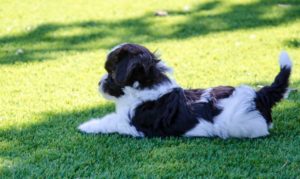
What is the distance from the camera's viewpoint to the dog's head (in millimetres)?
5305

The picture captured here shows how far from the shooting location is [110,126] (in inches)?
220

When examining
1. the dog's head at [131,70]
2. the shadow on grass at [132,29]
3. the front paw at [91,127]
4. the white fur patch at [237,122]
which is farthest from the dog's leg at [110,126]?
the shadow on grass at [132,29]

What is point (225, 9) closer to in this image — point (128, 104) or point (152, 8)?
point (152, 8)

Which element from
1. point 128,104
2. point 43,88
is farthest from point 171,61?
point 128,104

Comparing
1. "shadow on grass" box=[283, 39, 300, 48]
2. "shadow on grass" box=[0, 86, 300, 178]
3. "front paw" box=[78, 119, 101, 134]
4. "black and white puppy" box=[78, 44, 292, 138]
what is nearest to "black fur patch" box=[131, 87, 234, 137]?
"black and white puppy" box=[78, 44, 292, 138]

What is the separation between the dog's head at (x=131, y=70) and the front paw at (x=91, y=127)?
1.07ft

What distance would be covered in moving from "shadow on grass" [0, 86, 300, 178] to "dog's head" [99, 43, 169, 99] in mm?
484

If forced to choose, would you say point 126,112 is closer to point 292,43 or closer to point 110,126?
point 110,126

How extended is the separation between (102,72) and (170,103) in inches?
110

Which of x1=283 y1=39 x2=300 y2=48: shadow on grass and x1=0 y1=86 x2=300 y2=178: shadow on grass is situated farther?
x1=283 y1=39 x2=300 y2=48: shadow on grass

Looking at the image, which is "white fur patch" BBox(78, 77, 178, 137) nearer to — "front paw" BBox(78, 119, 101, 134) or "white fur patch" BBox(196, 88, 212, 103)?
"front paw" BBox(78, 119, 101, 134)

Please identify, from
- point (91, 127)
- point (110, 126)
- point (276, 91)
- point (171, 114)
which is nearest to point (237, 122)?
point (276, 91)

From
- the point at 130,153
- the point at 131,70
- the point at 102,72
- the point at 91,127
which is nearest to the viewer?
the point at 130,153

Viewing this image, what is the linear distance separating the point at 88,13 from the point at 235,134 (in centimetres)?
692
